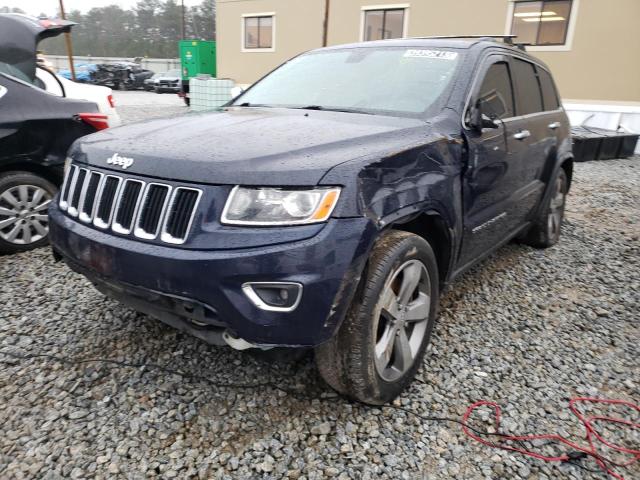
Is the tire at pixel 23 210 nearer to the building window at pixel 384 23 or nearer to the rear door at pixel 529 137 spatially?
the rear door at pixel 529 137

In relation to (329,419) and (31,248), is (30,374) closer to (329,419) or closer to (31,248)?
(329,419)

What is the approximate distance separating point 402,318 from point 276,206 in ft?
2.89

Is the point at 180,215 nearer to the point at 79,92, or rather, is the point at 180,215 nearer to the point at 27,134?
the point at 27,134

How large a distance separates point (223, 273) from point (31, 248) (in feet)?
9.78

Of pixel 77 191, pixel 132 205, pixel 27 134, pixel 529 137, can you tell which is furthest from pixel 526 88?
pixel 27 134

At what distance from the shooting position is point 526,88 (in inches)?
150

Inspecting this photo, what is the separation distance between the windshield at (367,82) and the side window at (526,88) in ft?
2.82

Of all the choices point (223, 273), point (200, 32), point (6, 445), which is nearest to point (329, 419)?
point (223, 273)

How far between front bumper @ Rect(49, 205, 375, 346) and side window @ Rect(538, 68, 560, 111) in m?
3.12

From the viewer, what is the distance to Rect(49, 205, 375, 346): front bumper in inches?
71.1

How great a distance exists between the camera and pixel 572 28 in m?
13.9

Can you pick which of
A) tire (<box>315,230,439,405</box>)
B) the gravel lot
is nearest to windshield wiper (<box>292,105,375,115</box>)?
tire (<box>315,230,439,405</box>)

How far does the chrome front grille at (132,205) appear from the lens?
76.2 inches

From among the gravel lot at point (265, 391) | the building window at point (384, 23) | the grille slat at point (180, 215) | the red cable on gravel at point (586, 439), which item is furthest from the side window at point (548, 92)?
the building window at point (384, 23)
